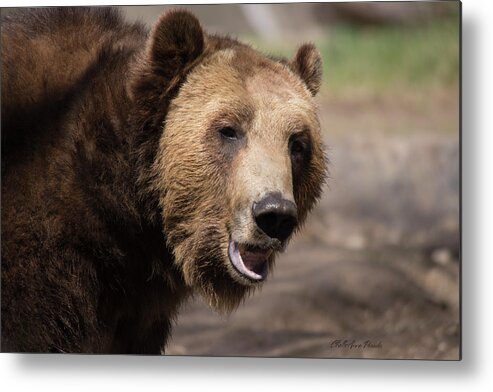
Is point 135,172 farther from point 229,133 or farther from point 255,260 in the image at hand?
point 255,260

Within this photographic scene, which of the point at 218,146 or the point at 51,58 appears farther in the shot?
the point at 51,58

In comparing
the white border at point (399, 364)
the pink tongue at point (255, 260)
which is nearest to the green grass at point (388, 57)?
the white border at point (399, 364)

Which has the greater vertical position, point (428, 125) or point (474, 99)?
point (474, 99)

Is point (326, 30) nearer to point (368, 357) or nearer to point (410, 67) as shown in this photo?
point (410, 67)

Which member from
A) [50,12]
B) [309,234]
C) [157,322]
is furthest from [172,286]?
[309,234]

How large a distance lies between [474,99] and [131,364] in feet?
6.80

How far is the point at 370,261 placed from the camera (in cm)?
575

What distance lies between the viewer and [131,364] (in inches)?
201

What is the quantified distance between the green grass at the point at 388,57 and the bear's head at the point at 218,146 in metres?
0.84

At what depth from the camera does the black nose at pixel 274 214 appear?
4.20 metres

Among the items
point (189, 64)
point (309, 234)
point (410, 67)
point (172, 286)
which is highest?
point (189, 64)

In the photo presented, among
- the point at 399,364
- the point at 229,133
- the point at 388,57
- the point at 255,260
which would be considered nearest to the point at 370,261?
the point at 399,364

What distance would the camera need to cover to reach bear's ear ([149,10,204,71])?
4406 millimetres

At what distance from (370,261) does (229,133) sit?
1.62 m
